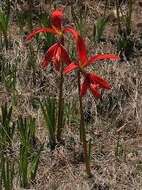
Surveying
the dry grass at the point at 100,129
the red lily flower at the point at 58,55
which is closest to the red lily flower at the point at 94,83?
the red lily flower at the point at 58,55

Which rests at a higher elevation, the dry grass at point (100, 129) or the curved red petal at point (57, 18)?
the curved red petal at point (57, 18)

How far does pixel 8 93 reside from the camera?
4164 millimetres

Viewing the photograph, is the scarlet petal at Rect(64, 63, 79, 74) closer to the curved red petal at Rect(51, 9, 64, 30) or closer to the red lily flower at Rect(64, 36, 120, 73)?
the red lily flower at Rect(64, 36, 120, 73)

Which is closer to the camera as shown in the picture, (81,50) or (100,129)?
(81,50)

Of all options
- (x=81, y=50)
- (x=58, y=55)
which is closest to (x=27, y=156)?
(x=58, y=55)

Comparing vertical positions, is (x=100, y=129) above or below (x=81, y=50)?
below

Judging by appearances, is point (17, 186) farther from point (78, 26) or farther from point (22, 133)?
point (78, 26)

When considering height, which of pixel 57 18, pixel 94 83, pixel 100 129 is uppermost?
pixel 57 18

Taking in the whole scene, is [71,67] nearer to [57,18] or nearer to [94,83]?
[94,83]

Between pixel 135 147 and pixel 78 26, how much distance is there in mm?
1241

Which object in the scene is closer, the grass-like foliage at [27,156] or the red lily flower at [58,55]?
the red lily flower at [58,55]

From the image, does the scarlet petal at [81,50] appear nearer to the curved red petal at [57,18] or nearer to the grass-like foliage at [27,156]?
the curved red petal at [57,18]

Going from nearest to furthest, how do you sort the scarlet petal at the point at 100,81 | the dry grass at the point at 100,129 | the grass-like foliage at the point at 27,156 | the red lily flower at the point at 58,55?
the scarlet petal at the point at 100,81 < the red lily flower at the point at 58,55 < the grass-like foliage at the point at 27,156 < the dry grass at the point at 100,129

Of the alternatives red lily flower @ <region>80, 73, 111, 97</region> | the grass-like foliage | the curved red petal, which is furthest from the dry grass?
the curved red petal
